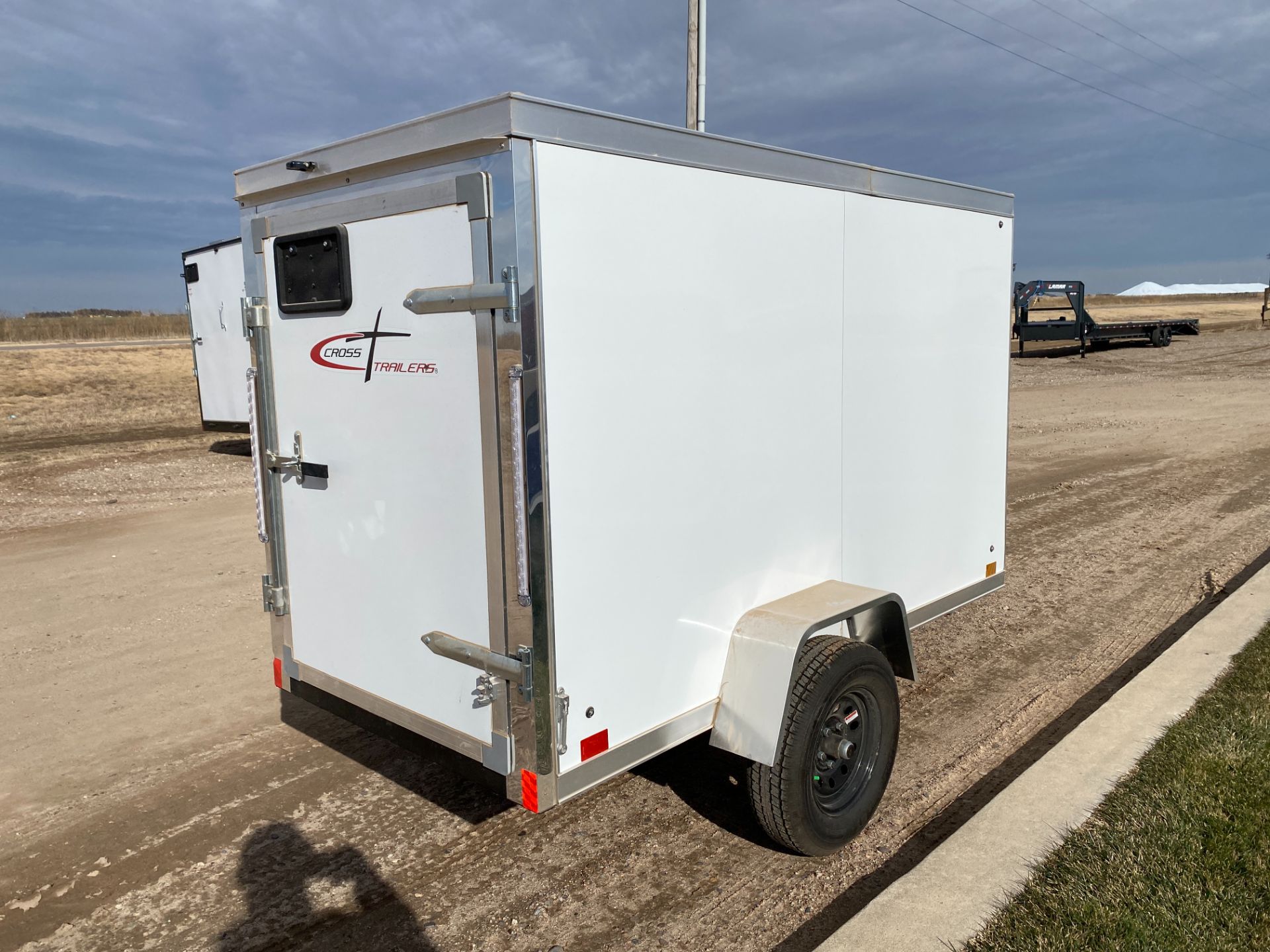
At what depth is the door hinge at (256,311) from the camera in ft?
12.1

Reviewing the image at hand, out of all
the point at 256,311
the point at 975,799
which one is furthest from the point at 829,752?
the point at 256,311

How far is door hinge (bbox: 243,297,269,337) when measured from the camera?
3.70 metres

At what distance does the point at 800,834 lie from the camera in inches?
134

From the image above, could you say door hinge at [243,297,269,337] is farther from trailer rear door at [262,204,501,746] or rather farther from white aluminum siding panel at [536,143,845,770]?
white aluminum siding panel at [536,143,845,770]

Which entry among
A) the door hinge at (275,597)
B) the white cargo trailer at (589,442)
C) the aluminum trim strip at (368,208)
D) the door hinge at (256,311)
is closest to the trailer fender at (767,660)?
the white cargo trailer at (589,442)

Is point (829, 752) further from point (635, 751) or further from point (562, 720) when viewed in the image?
point (562, 720)

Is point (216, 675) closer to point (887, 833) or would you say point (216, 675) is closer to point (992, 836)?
point (887, 833)

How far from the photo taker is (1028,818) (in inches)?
142

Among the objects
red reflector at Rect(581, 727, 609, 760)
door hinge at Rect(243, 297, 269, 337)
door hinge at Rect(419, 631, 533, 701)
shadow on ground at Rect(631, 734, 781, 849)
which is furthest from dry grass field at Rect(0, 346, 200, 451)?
red reflector at Rect(581, 727, 609, 760)

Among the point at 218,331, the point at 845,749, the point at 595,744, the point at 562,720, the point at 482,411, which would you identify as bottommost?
the point at 845,749

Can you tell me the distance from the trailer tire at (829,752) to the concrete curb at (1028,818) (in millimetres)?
366

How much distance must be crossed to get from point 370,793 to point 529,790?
5.13 feet

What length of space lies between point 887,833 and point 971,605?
3.26 m

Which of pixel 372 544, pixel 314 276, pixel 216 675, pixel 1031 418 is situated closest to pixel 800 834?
pixel 372 544
